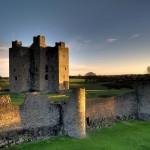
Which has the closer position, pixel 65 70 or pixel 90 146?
pixel 90 146

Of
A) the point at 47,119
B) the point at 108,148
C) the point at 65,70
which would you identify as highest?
the point at 65,70

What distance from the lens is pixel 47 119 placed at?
20.7 meters

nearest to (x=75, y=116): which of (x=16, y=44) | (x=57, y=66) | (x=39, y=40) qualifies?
(x=57, y=66)

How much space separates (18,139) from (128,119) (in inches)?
513

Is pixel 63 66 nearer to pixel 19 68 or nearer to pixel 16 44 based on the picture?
pixel 19 68

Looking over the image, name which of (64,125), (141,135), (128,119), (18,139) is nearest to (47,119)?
(64,125)

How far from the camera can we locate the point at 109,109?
25.8 metres

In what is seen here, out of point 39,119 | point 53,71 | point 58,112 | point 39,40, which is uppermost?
point 39,40

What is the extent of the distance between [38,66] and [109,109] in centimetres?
2009

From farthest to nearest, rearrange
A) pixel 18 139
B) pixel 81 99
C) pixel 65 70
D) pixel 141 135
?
pixel 65 70 < pixel 141 135 < pixel 81 99 < pixel 18 139

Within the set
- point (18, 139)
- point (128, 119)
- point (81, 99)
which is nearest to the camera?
point (18, 139)

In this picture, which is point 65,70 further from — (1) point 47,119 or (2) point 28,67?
(1) point 47,119

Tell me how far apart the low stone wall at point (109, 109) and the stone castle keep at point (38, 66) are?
58.7ft

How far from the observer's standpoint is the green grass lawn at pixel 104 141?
1819 centimetres
